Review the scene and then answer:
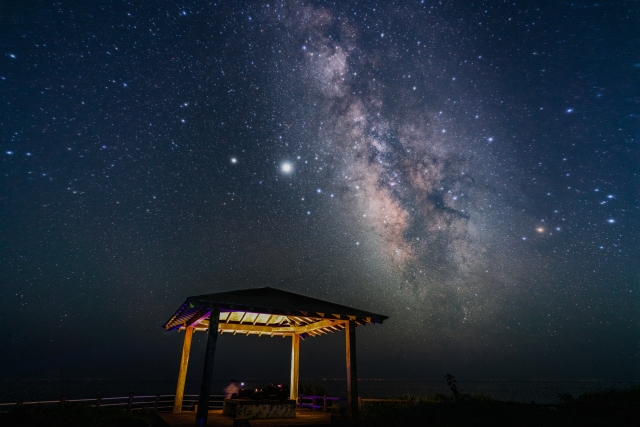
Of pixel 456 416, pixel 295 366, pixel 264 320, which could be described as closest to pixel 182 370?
pixel 264 320

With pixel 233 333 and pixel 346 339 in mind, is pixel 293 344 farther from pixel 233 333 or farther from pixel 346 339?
pixel 346 339

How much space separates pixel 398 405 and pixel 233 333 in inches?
341

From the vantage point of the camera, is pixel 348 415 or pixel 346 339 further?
pixel 346 339

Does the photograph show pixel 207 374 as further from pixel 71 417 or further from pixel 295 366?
pixel 71 417

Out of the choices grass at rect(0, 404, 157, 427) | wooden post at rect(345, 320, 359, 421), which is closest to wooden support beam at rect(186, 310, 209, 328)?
grass at rect(0, 404, 157, 427)

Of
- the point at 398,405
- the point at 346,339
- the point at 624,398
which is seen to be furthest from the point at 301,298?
the point at 624,398

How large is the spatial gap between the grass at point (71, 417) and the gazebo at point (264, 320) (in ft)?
9.82

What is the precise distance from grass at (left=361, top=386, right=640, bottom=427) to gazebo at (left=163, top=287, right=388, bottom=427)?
3.25 meters

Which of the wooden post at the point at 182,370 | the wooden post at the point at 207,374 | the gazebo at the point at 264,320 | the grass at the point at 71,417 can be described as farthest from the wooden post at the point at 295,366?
the wooden post at the point at 207,374

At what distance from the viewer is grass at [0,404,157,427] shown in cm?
1185

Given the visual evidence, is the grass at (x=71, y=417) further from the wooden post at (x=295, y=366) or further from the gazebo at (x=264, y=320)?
the wooden post at (x=295, y=366)

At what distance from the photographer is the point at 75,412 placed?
14.0 meters

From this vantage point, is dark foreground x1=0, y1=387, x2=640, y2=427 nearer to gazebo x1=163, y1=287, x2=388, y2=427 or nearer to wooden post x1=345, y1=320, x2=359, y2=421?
wooden post x1=345, y1=320, x2=359, y2=421

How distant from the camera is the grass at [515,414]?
1166 cm
